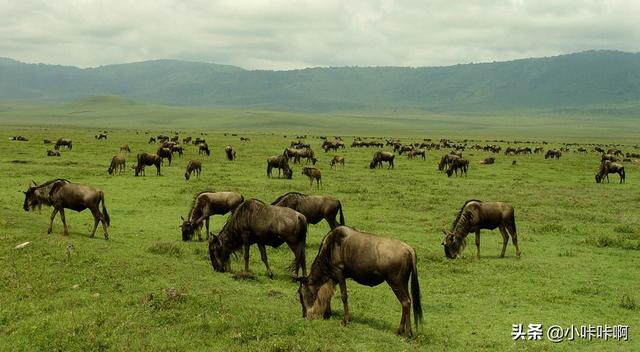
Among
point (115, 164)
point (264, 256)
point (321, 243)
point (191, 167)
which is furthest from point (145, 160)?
point (321, 243)

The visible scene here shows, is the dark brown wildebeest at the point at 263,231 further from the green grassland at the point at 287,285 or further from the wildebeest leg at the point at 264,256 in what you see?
the green grassland at the point at 287,285

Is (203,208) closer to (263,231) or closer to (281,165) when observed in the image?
(263,231)

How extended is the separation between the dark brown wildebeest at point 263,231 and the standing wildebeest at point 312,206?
3.13 metres

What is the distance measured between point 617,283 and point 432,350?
26.5 feet

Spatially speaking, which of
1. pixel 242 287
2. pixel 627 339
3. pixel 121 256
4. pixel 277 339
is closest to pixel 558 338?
pixel 627 339

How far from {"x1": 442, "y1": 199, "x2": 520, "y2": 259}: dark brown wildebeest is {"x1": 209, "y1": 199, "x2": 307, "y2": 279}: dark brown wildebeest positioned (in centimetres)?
Answer: 565

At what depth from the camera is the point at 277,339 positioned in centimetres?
1018

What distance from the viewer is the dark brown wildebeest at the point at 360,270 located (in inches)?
422

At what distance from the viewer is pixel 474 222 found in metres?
18.0

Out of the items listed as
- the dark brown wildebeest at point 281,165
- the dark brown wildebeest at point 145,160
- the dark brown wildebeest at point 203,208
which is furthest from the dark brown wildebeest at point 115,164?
the dark brown wildebeest at point 203,208

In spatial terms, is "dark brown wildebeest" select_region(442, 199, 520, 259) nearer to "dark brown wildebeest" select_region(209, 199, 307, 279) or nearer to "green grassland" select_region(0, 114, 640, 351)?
"green grassland" select_region(0, 114, 640, 351)

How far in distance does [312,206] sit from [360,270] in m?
7.45

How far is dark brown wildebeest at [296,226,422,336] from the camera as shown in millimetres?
10727

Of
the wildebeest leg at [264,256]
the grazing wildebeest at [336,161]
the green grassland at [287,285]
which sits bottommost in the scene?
the green grassland at [287,285]
